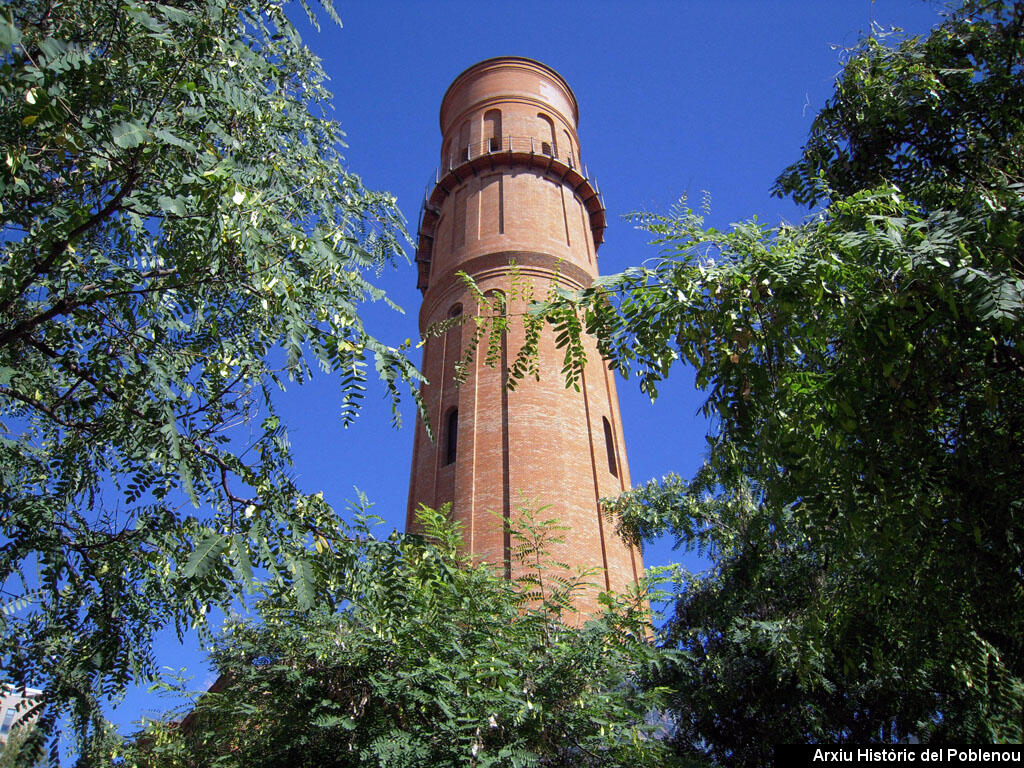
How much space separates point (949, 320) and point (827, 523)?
4.07 feet

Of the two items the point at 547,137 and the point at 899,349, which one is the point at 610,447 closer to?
the point at 547,137

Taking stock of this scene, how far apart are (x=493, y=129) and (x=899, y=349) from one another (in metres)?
19.4

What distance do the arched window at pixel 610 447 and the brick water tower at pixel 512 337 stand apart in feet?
0.08

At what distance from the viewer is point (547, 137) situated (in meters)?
21.3

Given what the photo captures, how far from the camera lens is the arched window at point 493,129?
20864 mm

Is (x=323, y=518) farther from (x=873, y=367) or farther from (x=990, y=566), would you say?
(x=990, y=566)

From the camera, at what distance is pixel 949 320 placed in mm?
3621

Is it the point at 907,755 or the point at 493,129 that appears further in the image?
the point at 493,129

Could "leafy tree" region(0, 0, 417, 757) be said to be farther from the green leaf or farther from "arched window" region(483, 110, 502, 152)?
"arched window" region(483, 110, 502, 152)

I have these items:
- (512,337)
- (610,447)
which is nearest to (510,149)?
(512,337)

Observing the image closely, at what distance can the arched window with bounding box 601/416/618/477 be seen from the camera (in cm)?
1580

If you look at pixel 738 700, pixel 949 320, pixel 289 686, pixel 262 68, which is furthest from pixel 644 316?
pixel 738 700

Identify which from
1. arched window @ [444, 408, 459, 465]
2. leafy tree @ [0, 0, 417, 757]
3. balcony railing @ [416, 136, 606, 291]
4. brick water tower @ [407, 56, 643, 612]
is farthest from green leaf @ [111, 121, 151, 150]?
balcony railing @ [416, 136, 606, 291]

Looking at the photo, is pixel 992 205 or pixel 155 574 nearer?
pixel 992 205
